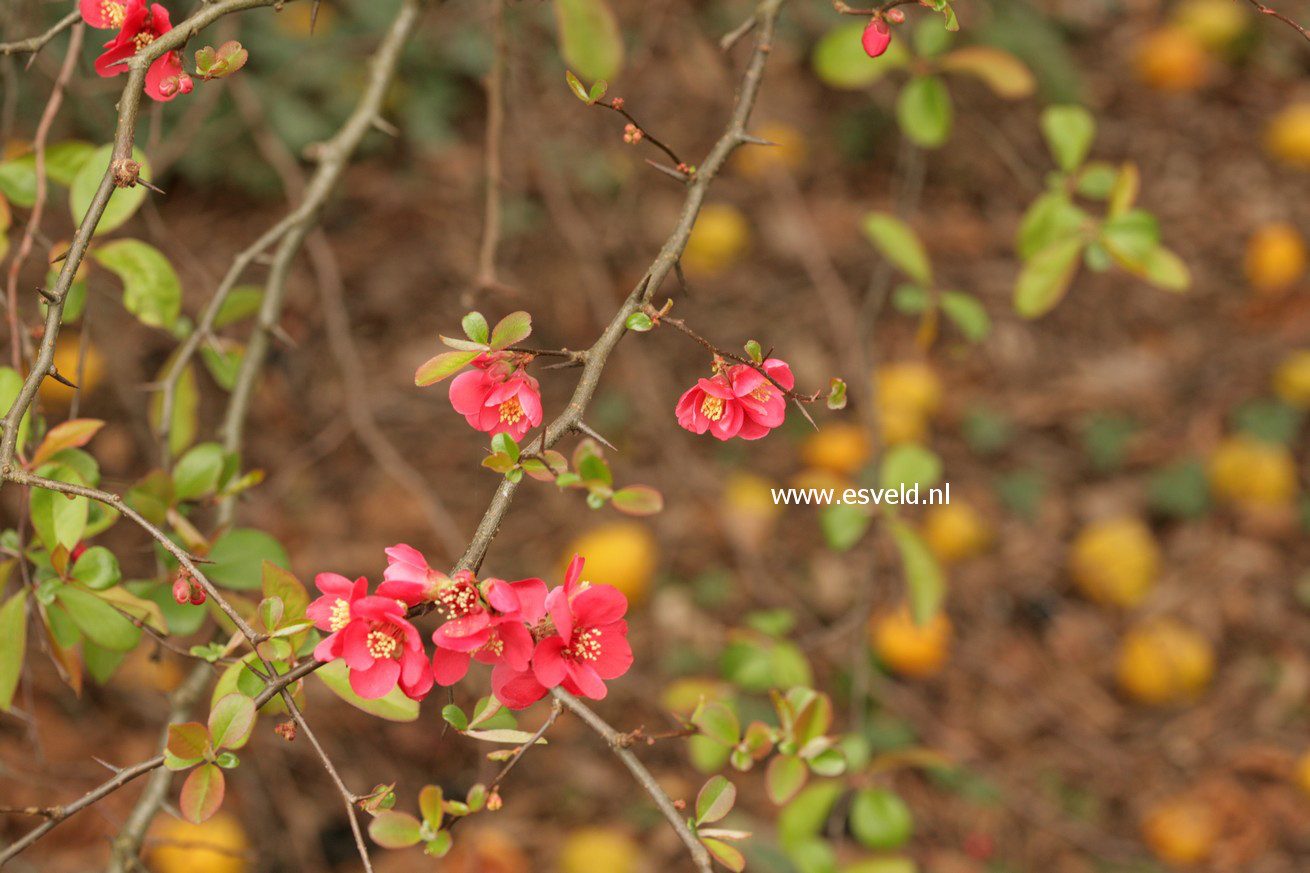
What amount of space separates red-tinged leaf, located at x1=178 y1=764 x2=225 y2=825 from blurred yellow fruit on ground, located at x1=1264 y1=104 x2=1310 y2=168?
3.27 m

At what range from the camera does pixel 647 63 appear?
126 inches

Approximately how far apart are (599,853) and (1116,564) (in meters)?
1.46

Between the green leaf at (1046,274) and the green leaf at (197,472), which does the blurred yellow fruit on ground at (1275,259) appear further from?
the green leaf at (197,472)

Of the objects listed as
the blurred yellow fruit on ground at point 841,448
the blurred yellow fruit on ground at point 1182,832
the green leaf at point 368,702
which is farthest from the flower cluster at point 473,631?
the blurred yellow fruit on ground at point 1182,832

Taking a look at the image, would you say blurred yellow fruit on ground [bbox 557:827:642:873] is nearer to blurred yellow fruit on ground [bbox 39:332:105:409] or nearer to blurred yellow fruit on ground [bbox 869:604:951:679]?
blurred yellow fruit on ground [bbox 869:604:951:679]

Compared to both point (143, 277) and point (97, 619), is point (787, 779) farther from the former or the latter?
point (143, 277)

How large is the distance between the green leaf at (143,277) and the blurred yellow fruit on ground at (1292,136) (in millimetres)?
3061

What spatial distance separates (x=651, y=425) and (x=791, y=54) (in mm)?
1348

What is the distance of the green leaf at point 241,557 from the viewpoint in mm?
1272

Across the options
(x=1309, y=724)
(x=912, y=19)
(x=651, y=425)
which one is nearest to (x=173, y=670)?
(x=651, y=425)

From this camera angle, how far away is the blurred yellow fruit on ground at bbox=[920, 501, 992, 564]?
261cm

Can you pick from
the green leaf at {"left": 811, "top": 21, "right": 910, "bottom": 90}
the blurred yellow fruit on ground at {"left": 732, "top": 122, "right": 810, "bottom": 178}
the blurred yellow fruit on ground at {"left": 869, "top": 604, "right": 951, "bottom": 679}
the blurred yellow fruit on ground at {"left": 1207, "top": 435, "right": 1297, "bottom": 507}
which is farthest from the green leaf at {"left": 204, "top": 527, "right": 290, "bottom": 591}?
the blurred yellow fruit on ground at {"left": 1207, "top": 435, "right": 1297, "bottom": 507}

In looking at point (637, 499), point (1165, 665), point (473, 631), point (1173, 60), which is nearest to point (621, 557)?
point (1165, 665)

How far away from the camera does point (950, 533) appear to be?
2609mm
